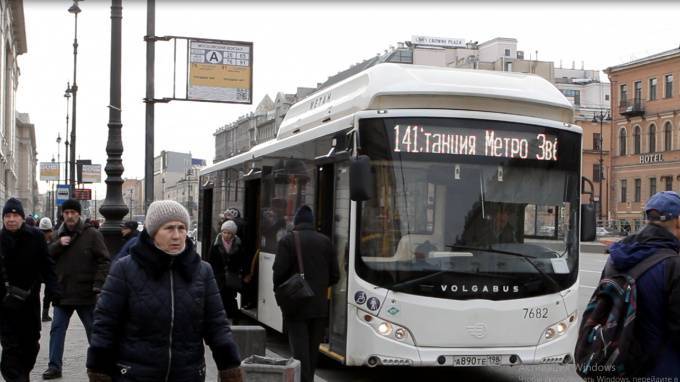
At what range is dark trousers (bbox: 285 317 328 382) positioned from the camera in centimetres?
862

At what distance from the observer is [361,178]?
324 inches

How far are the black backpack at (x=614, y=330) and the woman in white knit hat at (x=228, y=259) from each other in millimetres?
8117

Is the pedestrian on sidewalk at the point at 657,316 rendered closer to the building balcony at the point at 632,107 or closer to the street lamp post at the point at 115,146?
the street lamp post at the point at 115,146

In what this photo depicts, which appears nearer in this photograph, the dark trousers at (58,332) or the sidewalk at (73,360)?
the dark trousers at (58,332)

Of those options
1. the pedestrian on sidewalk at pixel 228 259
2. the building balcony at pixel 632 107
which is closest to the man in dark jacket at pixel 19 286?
the pedestrian on sidewalk at pixel 228 259

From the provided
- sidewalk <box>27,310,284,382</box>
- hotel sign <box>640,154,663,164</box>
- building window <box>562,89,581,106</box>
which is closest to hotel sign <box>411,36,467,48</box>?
building window <box>562,89,581,106</box>

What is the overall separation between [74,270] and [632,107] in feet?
247

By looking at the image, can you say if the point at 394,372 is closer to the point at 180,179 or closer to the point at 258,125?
the point at 258,125

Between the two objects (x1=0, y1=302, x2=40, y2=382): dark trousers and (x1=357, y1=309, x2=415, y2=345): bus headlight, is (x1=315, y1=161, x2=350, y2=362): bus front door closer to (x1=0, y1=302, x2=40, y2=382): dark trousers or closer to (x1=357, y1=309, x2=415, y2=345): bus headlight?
(x1=357, y1=309, x2=415, y2=345): bus headlight

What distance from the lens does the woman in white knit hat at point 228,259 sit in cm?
1236

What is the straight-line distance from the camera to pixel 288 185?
11234mm

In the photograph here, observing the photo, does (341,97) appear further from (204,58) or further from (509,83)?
(204,58)

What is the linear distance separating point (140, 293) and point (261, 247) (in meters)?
7.82

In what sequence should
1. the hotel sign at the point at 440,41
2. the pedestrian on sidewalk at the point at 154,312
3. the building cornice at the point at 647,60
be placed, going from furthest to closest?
the hotel sign at the point at 440,41 < the building cornice at the point at 647,60 < the pedestrian on sidewalk at the point at 154,312
